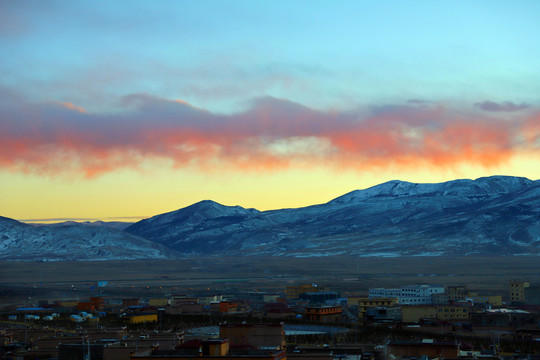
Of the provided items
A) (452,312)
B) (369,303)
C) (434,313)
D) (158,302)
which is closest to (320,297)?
(158,302)

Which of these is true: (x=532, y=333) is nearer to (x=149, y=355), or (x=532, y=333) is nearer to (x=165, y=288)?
(x=149, y=355)

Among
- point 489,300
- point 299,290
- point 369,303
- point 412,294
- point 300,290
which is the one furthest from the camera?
point 299,290

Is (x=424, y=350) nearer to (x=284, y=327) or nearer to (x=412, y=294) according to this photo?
(x=284, y=327)

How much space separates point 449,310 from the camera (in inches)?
4358

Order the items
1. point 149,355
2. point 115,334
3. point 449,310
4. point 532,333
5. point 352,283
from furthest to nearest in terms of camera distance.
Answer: point 352,283
point 449,310
point 532,333
point 115,334
point 149,355

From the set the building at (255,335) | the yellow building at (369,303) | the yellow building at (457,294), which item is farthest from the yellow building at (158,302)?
the building at (255,335)

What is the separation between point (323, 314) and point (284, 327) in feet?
49.9

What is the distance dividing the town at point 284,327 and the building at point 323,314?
0.13 metres

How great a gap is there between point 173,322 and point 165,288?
85061mm

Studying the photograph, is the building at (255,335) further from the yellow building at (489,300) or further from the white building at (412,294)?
the white building at (412,294)

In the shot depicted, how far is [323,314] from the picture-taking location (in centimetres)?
11350

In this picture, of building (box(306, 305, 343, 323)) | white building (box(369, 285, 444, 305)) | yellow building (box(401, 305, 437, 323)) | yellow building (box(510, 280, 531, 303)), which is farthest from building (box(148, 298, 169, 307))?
yellow building (box(510, 280, 531, 303))

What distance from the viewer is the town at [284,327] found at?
2248 inches

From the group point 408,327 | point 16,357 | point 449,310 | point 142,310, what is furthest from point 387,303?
point 16,357
